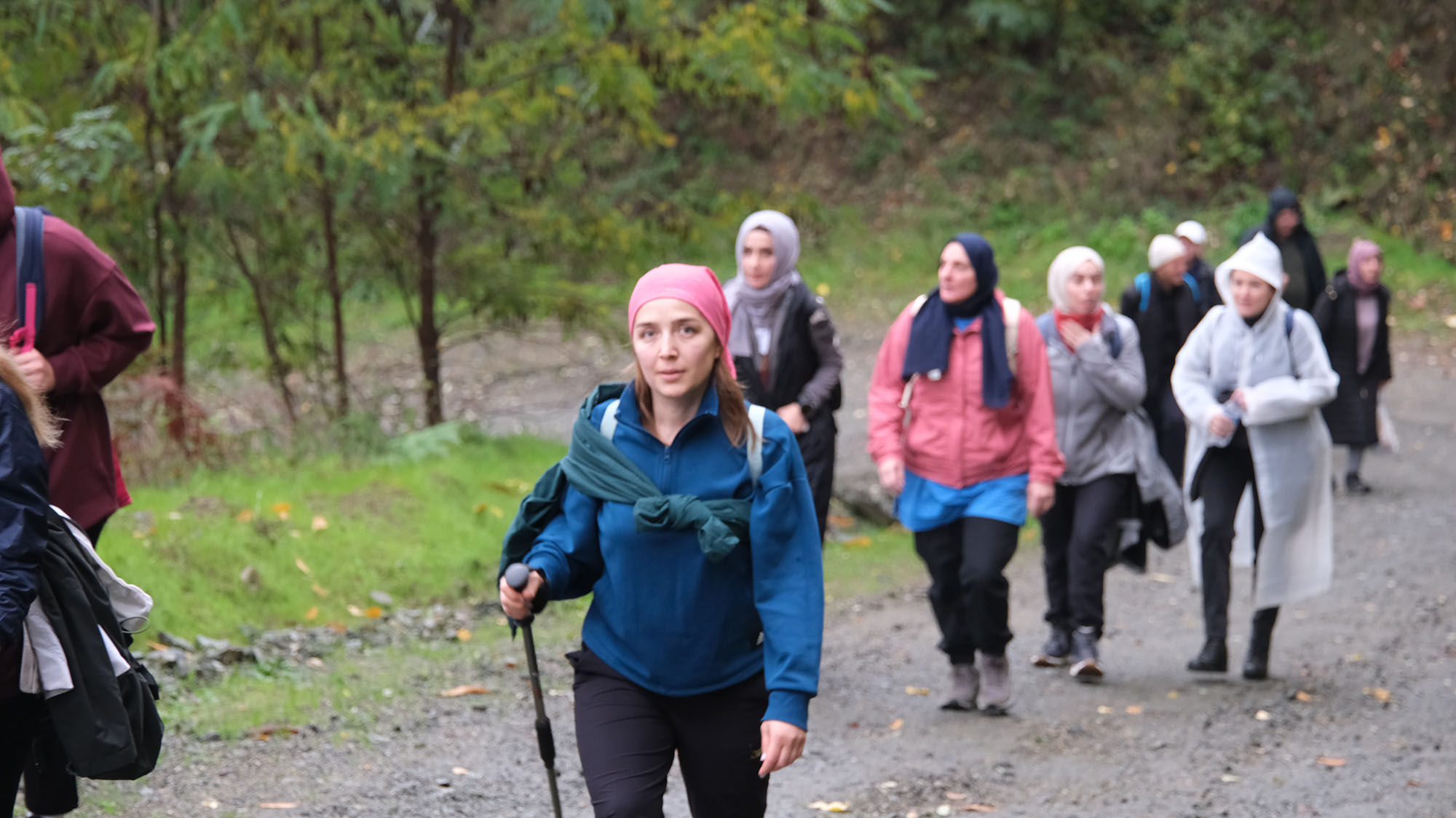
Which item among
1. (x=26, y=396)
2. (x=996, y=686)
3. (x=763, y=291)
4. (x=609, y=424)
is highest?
(x=763, y=291)

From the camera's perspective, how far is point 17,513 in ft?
11.3

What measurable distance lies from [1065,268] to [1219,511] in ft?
4.67

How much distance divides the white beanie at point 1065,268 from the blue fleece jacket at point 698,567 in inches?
162

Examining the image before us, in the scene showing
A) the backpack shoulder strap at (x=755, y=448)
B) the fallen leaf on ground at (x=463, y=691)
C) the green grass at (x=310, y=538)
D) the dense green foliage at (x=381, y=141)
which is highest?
the dense green foliage at (x=381, y=141)

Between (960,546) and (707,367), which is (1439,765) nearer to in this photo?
(960,546)

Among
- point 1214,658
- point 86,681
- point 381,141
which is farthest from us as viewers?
point 381,141

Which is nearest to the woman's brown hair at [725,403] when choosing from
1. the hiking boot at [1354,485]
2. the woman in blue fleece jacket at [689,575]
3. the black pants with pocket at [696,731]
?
the woman in blue fleece jacket at [689,575]

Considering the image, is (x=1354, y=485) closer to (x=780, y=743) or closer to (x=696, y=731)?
(x=696, y=731)

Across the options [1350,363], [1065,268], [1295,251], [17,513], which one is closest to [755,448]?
[17,513]

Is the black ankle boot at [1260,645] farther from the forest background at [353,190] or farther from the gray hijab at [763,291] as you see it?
the forest background at [353,190]

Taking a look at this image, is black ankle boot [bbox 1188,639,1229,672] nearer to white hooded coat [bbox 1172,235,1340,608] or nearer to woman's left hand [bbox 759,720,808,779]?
white hooded coat [bbox 1172,235,1340,608]

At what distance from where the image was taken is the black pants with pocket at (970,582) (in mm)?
6727

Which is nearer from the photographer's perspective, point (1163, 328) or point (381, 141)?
point (381, 141)

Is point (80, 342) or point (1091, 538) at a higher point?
point (80, 342)
